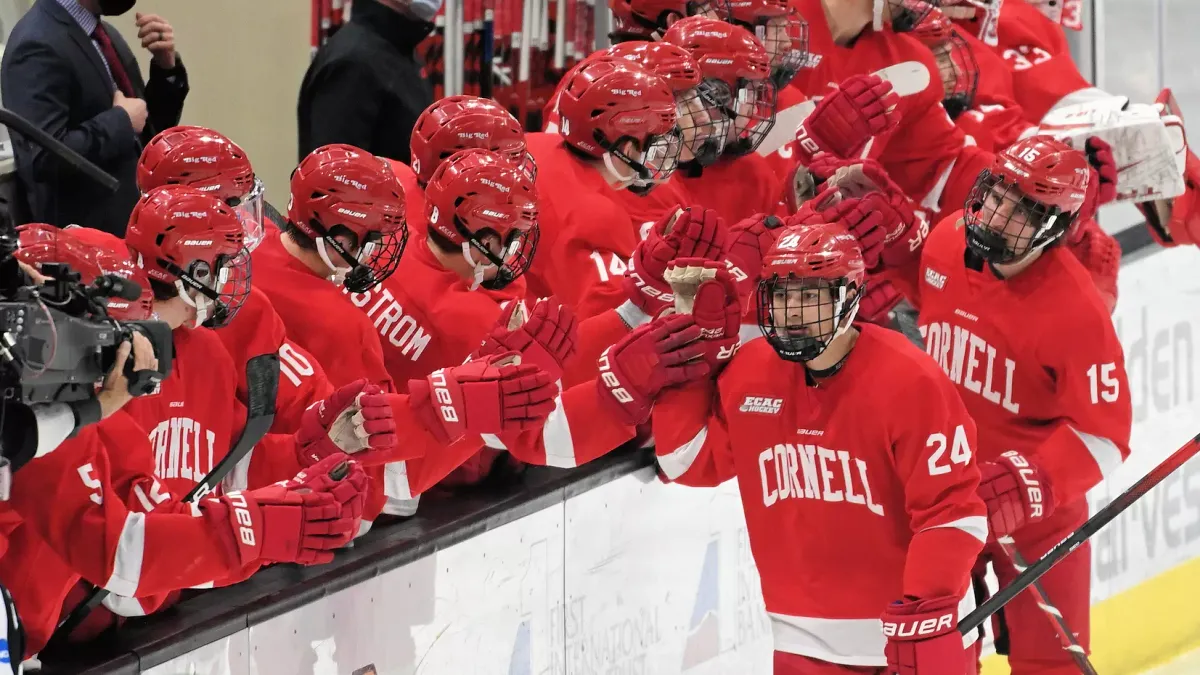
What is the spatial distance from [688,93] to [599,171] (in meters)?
0.30

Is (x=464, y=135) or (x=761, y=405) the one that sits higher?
(x=464, y=135)

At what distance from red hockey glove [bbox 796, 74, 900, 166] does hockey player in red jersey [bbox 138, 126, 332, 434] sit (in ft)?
4.94

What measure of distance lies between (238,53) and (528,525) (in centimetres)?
232

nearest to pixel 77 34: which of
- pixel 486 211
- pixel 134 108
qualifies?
pixel 134 108

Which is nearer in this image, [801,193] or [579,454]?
[579,454]

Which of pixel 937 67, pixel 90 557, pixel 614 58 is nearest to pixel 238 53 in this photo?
pixel 614 58

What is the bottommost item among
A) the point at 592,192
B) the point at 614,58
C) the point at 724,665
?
the point at 724,665

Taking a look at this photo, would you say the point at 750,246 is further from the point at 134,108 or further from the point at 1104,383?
the point at 134,108

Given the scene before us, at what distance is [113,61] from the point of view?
13.2ft

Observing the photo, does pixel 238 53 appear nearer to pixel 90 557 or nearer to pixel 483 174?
pixel 483 174

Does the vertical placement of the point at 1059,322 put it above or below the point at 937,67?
below

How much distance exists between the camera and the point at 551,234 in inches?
156

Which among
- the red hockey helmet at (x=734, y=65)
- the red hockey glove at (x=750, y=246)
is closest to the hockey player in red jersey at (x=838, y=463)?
the red hockey glove at (x=750, y=246)

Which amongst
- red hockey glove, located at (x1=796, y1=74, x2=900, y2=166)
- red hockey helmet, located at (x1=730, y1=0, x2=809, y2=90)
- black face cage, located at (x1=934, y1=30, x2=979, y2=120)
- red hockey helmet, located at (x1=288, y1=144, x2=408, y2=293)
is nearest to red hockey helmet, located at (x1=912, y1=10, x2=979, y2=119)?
black face cage, located at (x1=934, y1=30, x2=979, y2=120)
